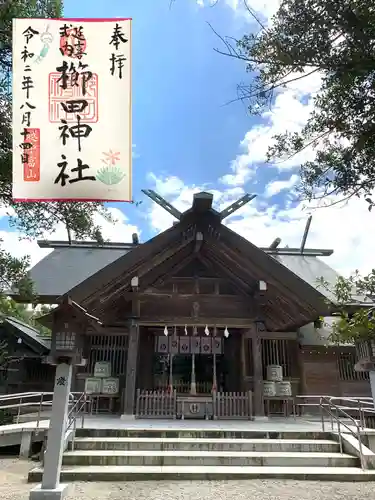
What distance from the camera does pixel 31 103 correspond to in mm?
5516

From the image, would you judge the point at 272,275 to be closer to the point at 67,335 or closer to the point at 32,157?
the point at 67,335

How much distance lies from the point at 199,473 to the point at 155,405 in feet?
13.1

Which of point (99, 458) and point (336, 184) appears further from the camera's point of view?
point (99, 458)

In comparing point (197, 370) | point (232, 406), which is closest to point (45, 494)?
point (232, 406)

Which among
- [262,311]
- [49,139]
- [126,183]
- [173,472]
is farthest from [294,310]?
[49,139]

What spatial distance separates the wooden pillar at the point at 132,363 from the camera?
954cm

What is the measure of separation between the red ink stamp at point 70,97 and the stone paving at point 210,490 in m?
5.13

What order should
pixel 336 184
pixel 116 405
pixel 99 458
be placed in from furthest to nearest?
pixel 116 405 < pixel 99 458 < pixel 336 184

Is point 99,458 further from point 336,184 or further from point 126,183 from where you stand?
point 336,184

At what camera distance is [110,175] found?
5.44 m

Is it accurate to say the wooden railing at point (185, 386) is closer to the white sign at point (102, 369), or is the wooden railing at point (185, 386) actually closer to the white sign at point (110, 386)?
the white sign at point (110, 386)

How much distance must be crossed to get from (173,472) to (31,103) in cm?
581

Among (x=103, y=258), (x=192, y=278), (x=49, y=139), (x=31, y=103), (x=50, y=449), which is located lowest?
(x=50, y=449)

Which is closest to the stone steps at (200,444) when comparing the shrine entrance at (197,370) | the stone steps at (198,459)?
the stone steps at (198,459)
